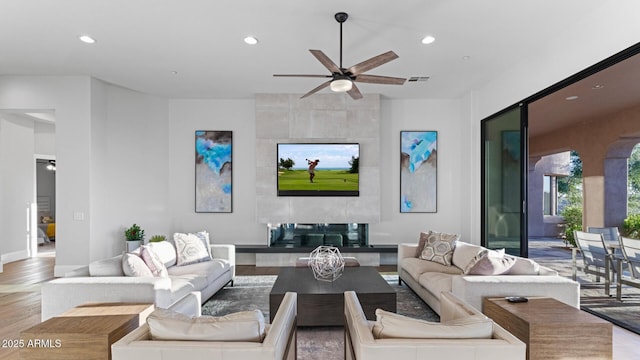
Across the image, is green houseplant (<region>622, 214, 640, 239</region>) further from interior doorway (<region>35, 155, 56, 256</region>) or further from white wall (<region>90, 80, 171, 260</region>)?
interior doorway (<region>35, 155, 56, 256</region>)

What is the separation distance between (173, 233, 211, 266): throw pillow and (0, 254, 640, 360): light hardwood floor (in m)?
1.28

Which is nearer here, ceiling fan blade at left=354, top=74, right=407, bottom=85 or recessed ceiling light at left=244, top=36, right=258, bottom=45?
ceiling fan blade at left=354, top=74, right=407, bottom=85

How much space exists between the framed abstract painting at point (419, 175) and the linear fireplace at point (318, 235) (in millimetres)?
963

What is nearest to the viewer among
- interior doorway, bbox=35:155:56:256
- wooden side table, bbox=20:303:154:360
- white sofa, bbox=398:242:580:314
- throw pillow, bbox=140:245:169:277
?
wooden side table, bbox=20:303:154:360

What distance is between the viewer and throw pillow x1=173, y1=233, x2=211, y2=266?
4.17 meters

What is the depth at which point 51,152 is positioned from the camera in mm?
7469

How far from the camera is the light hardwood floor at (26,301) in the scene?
2758 mm

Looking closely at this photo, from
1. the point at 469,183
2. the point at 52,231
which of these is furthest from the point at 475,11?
the point at 52,231

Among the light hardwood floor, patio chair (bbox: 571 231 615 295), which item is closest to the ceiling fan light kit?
the light hardwood floor

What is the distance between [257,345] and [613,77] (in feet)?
14.9

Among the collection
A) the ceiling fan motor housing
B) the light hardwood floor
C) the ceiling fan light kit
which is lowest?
the light hardwood floor

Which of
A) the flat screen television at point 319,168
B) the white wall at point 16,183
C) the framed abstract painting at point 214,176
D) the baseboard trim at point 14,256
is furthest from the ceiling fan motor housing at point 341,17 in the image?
the baseboard trim at point 14,256

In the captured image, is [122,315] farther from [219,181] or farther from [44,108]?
[44,108]

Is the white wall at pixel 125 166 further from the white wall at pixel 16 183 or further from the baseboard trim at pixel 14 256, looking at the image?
the baseboard trim at pixel 14 256
